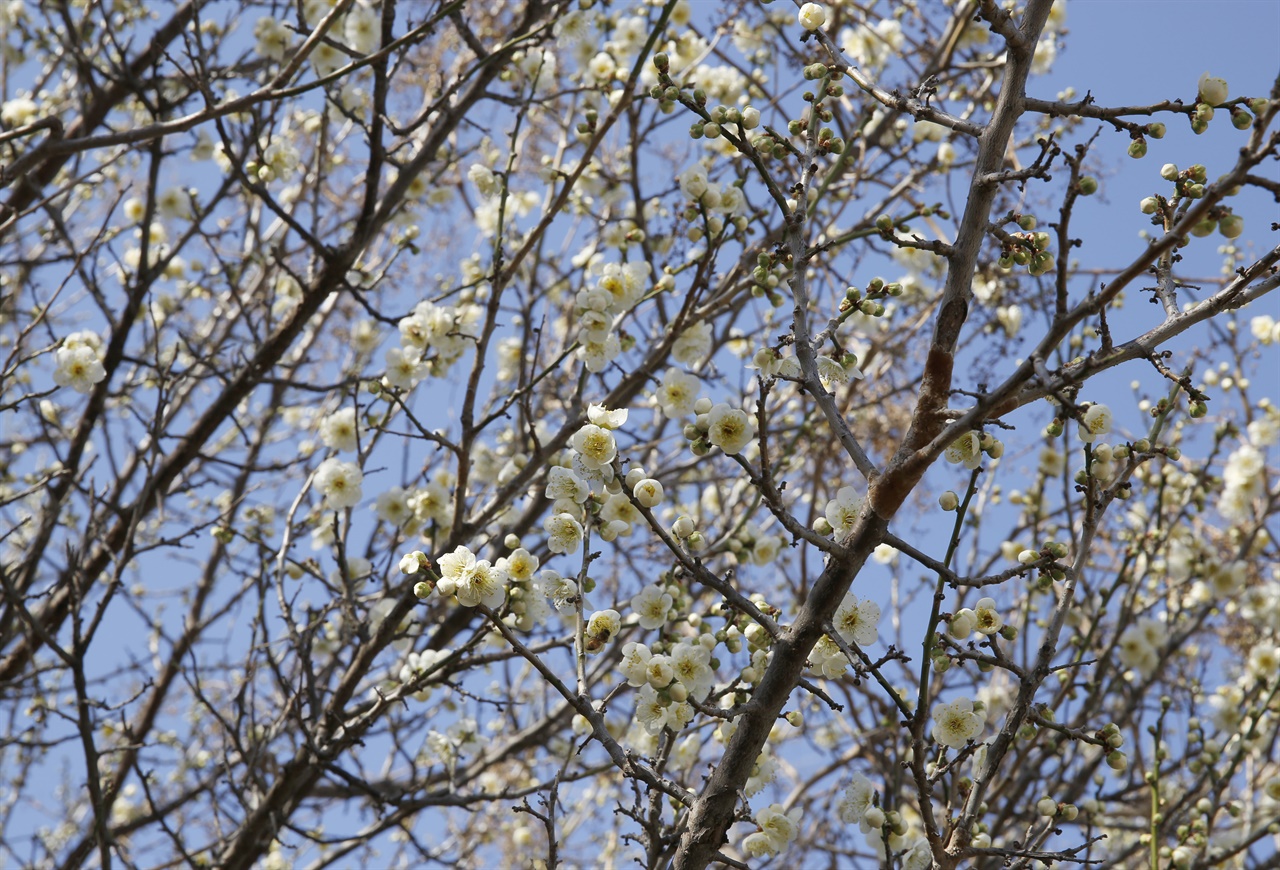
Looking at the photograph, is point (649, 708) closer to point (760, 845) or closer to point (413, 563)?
point (760, 845)

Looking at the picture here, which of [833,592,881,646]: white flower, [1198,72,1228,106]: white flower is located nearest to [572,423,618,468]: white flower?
[833,592,881,646]: white flower

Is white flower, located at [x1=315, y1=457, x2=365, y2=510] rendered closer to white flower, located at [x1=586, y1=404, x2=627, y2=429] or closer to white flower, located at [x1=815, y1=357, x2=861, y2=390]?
white flower, located at [x1=586, y1=404, x2=627, y2=429]

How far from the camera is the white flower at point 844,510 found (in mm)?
2404

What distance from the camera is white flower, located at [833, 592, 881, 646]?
2484mm

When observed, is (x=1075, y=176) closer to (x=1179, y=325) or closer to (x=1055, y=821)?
(x=1179, y=325)

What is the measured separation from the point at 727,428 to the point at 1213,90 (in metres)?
1.22

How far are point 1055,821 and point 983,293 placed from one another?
357 centimetres

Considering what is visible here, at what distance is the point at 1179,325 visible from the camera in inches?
76.3

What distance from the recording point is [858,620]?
98.7 inches

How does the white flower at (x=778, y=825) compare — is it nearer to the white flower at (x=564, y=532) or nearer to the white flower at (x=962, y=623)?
the white flower at (x=962, y=623)

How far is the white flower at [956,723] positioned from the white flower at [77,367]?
339cm

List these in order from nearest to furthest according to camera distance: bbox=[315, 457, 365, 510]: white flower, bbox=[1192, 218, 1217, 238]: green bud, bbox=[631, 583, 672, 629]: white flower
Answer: bbox=[1192, 218, 1217, 238]: green bud < bbox=[631, 583, 672, 629]: white flower < bbox=[315, 457, 365, 510]: white flower

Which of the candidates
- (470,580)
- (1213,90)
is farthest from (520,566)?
(1213,90)

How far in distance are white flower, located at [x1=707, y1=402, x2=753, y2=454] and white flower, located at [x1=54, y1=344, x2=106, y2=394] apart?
2.85 metres
